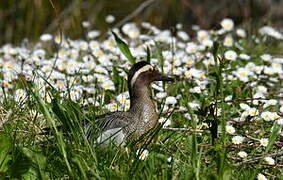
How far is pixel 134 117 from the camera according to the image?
14.7ft

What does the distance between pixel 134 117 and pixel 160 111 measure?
1.36 feet

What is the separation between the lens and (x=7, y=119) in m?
4.33

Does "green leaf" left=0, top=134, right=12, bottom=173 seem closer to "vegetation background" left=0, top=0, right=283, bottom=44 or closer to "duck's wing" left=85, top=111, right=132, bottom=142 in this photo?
"duck's wing" left=85, top=111, right=132, bottom=142

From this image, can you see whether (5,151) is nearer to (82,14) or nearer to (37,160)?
(37,160)

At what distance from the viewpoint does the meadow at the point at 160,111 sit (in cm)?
356

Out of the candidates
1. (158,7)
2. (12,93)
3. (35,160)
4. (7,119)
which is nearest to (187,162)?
(35,160)

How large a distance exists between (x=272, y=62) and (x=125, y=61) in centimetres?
157

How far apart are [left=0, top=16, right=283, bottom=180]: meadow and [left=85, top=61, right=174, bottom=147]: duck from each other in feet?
0.43

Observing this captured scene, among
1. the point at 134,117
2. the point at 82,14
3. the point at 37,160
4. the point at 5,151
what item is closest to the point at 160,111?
the point at 134,117

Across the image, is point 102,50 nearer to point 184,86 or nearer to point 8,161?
point 184,86

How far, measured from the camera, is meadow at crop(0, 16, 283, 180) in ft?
11.7

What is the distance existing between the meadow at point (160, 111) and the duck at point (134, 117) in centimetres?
13

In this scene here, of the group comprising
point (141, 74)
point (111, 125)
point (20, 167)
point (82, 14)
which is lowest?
point (20, 167)

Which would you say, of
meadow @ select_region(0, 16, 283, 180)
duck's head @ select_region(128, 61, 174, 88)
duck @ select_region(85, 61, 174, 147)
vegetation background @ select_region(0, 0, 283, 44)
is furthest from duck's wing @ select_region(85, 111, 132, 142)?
vegetation background @ select_region(0, 0, 283, 44)
